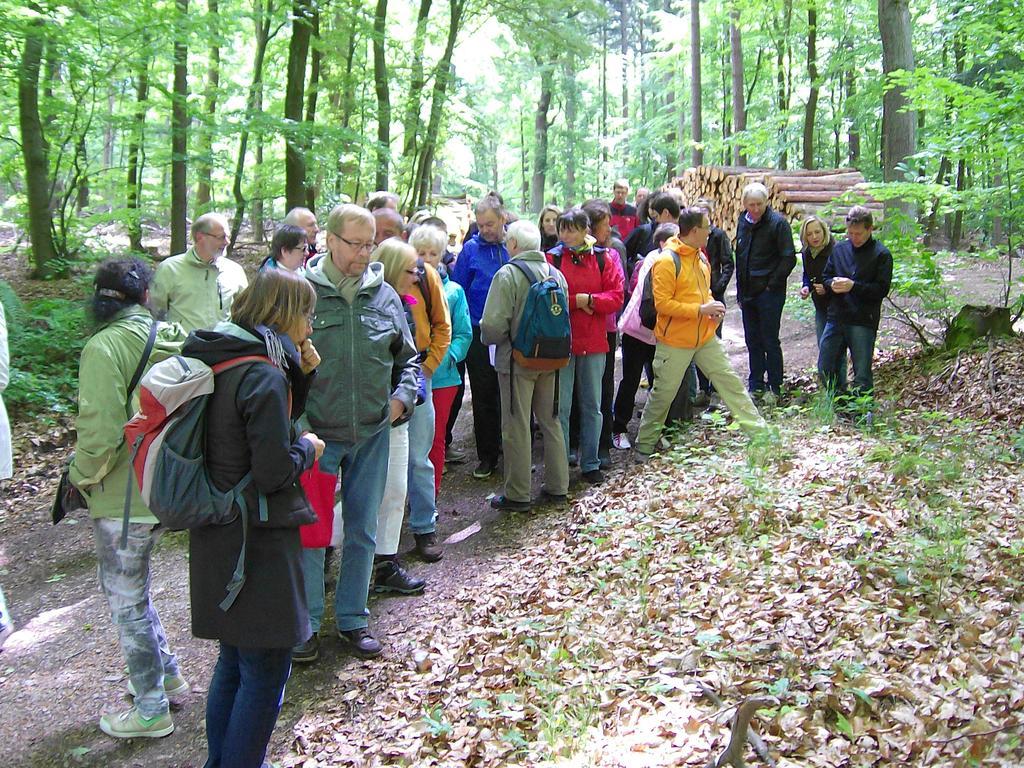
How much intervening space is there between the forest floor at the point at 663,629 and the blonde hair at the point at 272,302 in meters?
1.99

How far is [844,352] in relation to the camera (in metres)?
7.92

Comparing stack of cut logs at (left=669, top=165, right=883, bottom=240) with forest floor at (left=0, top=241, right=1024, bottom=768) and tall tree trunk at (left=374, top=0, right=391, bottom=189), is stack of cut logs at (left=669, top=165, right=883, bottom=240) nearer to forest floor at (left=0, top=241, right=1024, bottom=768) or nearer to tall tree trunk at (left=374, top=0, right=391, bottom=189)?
tall tree trunk at (left=374, top=0, right=391, bottom=189)

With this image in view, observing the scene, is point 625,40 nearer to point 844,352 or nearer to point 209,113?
point 209,113

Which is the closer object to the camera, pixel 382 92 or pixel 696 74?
pixel 382 92

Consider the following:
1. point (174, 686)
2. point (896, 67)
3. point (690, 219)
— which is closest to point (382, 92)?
point (896, 67)

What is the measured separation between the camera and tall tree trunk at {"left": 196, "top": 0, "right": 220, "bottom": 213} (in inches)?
410

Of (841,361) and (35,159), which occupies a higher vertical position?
(35,159)

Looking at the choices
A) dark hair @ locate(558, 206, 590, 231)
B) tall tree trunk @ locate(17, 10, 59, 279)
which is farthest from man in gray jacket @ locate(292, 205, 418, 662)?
tall tree trunk @ locate(17, 10, 59, 279)

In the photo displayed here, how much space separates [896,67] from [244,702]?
9.82m

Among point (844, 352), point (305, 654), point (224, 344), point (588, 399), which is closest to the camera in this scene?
point (224, 344)

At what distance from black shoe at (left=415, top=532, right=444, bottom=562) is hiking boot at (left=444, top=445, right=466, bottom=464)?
1.80m

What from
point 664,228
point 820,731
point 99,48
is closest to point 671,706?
point 820,731

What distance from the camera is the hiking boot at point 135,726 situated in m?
3.69

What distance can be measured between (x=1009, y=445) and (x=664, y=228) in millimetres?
3371
